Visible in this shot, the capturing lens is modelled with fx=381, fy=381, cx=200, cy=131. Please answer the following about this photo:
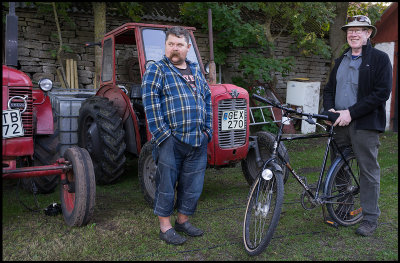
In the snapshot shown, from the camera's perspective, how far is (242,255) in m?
2.96

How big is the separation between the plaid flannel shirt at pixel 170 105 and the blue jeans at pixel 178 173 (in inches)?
3.6

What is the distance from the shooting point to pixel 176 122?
3023mm

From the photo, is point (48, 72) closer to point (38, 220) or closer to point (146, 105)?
point (38, 220)

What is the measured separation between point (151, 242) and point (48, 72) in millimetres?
6169

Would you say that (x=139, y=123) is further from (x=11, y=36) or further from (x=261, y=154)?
(x=11, y=36)

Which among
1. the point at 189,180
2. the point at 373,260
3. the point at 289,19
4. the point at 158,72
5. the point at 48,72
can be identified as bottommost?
the point at 373,260

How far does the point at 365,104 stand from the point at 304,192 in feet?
3.03

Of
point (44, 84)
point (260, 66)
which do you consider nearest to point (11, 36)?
point (44, 84)

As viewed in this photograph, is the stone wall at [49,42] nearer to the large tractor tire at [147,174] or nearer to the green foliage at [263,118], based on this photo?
the green foliage at [263,118]

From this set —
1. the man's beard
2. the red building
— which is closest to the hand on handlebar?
the man's beard

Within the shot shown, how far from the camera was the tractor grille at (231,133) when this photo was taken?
162 inches

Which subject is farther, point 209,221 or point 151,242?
point 209,221

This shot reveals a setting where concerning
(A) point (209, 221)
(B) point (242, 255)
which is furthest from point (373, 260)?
(A) point (209, 221)

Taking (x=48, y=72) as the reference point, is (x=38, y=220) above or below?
below
